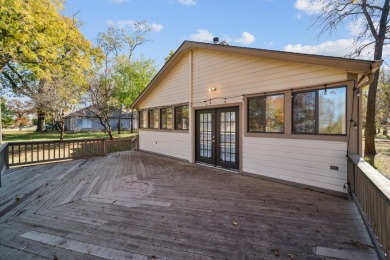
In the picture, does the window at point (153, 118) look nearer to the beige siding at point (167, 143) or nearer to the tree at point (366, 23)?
the beige siding at point (167, 143)

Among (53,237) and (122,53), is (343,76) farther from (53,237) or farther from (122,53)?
(122,53)

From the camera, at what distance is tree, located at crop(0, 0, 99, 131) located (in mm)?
5891

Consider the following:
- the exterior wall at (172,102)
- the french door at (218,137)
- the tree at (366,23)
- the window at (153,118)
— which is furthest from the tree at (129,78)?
the tree at (366,23)

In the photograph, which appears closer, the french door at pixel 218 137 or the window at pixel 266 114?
the window at pixel 266 114

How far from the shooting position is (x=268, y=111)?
5.41m

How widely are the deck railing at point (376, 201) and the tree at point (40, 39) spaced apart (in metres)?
8.24

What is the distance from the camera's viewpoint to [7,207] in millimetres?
3713

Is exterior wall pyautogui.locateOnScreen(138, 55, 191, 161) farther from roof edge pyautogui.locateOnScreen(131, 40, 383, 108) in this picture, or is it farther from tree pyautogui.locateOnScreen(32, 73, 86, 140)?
tree pyautogui.locateOnScreen(32, 73, 86, 140)

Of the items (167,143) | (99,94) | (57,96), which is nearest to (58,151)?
(167,143)

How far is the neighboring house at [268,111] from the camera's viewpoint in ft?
13.6

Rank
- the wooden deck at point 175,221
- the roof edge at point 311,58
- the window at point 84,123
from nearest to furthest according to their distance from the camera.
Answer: the wooden deck at point 175,221 → the roof edge at point 311,58 → the window at point 84,123

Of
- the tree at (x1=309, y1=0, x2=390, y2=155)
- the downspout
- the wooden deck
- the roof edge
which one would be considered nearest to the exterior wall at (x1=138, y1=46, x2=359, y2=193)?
Answer: the downspout

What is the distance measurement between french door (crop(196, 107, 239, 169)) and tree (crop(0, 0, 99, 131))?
563 centimetres

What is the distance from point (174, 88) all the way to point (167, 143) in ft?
8.08
